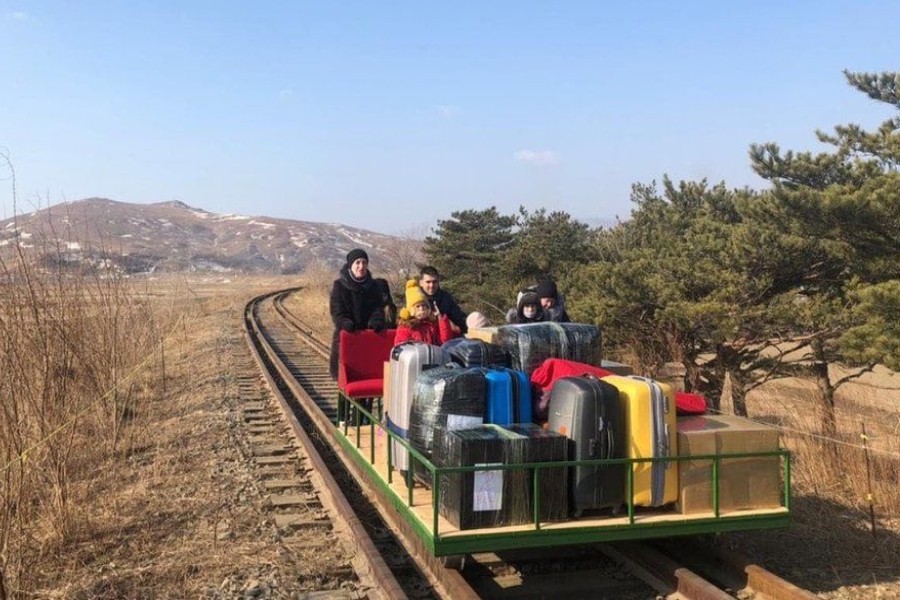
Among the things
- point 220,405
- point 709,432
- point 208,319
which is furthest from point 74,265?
point 208,319

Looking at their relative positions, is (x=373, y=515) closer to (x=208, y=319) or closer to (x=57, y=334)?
(x=57, y=334)

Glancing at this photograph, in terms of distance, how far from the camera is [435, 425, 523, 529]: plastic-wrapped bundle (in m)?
4.63

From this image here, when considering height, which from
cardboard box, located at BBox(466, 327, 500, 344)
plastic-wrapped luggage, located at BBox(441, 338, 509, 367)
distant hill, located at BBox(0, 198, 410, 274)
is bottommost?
plastic-wrapped luggage, located at BBox(441, 338, 509, 367)

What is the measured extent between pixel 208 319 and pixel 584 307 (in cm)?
1908

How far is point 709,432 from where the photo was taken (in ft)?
16.7

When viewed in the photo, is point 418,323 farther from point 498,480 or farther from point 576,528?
point 576,528

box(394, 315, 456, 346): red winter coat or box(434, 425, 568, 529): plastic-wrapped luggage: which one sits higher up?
box(394, 315, 456, 346): red winter coat

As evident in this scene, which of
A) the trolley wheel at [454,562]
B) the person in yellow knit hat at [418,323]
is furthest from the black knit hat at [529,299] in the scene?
the trolley wheel at [454,562]

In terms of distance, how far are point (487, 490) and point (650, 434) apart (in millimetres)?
1093

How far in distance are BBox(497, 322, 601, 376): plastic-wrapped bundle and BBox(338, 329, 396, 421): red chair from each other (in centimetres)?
218

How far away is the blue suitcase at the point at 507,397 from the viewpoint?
5.25 metres

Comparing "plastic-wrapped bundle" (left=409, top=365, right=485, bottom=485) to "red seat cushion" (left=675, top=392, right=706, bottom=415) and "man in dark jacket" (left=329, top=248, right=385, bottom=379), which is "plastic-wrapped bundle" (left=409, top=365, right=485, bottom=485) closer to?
"red seat cushion" (left=675, top=392, right=706, bottom=415)

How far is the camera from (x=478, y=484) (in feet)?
15.2

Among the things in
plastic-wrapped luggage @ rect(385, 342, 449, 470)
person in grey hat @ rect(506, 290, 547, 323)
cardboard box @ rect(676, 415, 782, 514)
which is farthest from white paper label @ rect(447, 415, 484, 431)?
person in grey hat @ rect(506, 290, 547, 323)
